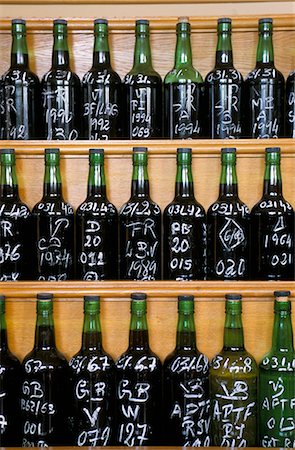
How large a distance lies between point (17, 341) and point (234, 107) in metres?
0.78

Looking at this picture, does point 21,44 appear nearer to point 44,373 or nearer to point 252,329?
point 44,373

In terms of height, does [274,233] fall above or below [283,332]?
above

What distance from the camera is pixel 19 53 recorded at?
178 centimetres

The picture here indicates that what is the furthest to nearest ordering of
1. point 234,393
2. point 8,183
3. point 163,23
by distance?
point 163,23 < point 8,183 < point 234,393

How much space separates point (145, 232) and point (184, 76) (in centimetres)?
39

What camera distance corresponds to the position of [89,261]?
1.71m

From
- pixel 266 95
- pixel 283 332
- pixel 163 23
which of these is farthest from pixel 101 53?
pixel 283 332

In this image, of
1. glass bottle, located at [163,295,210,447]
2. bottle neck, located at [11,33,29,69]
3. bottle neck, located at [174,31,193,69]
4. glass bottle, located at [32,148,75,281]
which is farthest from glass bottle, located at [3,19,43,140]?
glass bottle, located at [163,295,210,447]

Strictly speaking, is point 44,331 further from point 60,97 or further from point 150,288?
point 60,97

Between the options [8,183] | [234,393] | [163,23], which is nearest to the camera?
[234,393]

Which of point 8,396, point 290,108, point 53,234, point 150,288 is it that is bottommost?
point 8,396

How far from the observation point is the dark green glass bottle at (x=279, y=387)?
1638 mm

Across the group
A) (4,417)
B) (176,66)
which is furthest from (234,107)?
(4,417)

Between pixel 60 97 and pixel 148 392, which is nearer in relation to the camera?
pixel 148 392
